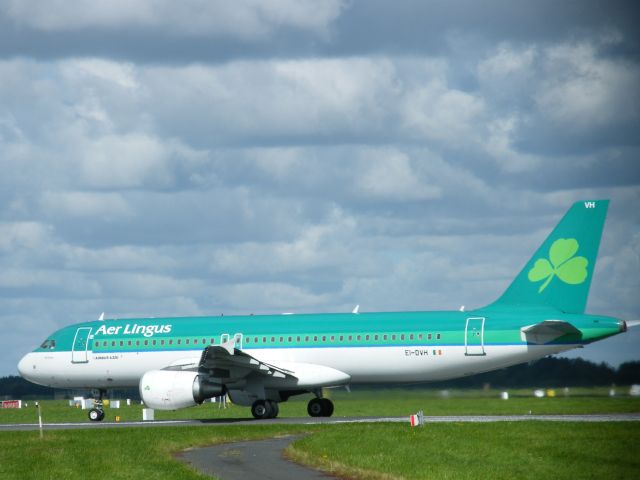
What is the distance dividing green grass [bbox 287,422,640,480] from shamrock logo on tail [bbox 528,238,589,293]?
9915 mm

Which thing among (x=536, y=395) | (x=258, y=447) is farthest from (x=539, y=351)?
(x=258, y=447)

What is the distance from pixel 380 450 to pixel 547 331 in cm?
1577

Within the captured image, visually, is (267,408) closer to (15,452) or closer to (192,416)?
(192,416)

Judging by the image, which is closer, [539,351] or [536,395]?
[539,351]

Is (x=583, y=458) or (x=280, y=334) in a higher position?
(x=280, y=334)

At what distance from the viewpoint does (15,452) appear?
112 ft

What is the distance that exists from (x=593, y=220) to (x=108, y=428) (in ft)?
68.3

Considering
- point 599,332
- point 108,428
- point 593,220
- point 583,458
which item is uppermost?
point 593,220

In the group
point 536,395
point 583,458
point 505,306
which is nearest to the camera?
point 583,458

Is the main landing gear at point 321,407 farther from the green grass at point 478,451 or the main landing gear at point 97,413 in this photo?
the green grass at point 478,451

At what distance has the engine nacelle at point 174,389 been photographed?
150 feet

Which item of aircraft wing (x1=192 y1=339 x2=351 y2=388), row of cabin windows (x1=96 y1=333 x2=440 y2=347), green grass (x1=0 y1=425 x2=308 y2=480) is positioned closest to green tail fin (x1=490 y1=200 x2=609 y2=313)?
row of cabin windows (x1=96 y1=333 x2=440 y2=347)

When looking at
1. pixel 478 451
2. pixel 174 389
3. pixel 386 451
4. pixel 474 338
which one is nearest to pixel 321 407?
pixel 174 389

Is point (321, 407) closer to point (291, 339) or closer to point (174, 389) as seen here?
point (291, 339)
